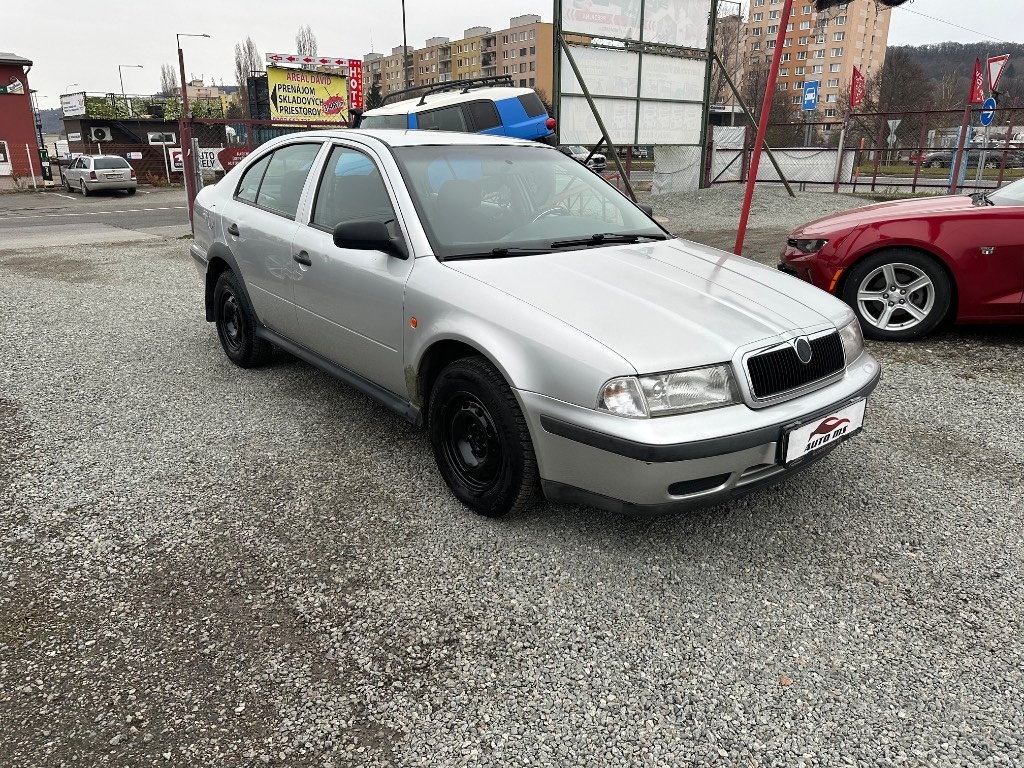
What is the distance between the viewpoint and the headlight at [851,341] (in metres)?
3.18

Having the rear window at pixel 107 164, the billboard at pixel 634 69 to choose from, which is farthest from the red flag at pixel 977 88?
the rear window at pixel 107 164

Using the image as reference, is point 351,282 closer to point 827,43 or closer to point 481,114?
point 481,114

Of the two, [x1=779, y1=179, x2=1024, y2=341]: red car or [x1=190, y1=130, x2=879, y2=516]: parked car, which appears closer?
[x1=190, y1=130, x2=879, y2=516]: parked car

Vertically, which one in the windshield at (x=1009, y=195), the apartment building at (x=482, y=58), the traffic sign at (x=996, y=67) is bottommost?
the windshield at (x=1009, y=195)

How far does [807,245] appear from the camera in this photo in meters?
5.82

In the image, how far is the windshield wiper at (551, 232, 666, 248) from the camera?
355 cm

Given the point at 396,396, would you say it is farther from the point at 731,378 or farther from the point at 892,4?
the point at 892,4

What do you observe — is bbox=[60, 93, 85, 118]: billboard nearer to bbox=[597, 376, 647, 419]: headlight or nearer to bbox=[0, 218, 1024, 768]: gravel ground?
bbox=[0, 218, 1024, 768]: gravel ground

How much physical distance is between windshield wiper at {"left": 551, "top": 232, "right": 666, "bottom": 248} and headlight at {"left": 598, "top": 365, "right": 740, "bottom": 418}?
3.78 feet

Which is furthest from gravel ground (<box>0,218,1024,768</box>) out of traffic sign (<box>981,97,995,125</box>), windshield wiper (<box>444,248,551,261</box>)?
traffic sign (<box>981,97,995,125</box>)

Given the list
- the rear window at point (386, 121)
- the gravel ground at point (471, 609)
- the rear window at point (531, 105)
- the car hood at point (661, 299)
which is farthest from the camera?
the rear window at point (386, 121)

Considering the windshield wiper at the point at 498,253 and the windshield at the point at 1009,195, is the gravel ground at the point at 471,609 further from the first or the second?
the windshield at the point at 1009,195

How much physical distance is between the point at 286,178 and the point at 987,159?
21.6 meters

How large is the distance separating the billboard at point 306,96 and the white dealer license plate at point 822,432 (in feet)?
98.9
